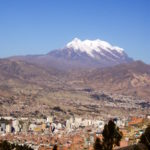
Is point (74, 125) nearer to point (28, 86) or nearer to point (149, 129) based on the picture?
point (149, 129)

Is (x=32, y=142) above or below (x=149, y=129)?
below

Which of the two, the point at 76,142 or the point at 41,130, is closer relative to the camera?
the point at 76,142

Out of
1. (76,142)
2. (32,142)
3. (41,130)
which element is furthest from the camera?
(41,130)

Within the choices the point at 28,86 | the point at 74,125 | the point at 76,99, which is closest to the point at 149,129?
the point at 74,125

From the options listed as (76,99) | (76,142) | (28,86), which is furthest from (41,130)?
(28,86)

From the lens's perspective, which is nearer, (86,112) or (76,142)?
(76,142)

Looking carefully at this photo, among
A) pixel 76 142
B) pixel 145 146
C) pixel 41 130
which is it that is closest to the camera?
pixel 145 146

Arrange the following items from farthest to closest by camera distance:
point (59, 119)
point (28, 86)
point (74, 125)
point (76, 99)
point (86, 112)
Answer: point (28, 86), point (76, 99), point (86, 112), point (59, 119), point (74, 125)

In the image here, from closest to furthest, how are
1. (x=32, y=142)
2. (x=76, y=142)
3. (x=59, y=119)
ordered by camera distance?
(x=76, y=142) < (x=32, y=142) < (x=59, y=119)

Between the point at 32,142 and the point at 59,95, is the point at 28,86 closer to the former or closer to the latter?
the point at 59,95
